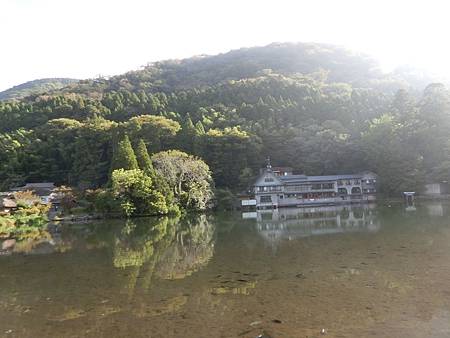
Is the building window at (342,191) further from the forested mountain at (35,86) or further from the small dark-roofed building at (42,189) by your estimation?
the forested mountain at (35,86)

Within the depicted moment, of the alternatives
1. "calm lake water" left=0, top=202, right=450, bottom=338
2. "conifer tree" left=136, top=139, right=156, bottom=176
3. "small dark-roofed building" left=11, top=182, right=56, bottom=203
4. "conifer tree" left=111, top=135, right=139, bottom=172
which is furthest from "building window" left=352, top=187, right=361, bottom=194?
"small dark-roofed building" left=11, top=182, right=56, bottom=203

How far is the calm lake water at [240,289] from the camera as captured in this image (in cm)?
678

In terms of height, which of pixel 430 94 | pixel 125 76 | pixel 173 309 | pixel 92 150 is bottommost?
pixel 173 309

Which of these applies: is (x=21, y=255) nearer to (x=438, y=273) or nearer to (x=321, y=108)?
(x=438, y=273)

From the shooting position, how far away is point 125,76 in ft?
344

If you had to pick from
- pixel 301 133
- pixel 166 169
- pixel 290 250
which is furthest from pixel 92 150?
pixel 290 250

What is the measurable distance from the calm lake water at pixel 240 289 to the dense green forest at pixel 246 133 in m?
27.6

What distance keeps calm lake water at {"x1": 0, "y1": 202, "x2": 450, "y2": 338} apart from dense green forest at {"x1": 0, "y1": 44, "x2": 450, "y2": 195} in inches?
1087

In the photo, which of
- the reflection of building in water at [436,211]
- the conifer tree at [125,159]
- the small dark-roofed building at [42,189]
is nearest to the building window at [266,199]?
the conifer tree at [125,159]

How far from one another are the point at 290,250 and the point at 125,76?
98.7 metres

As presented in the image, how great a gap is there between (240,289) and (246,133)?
40.5 m

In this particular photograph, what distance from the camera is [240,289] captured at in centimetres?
908

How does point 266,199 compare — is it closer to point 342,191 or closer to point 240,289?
point 342,191

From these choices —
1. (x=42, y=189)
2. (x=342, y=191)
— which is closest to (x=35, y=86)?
(x=42, y=189)
